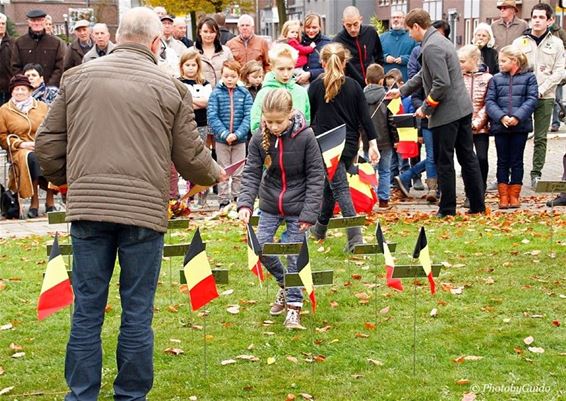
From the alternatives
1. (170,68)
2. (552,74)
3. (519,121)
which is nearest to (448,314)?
(519,121)

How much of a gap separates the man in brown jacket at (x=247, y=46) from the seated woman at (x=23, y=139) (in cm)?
302

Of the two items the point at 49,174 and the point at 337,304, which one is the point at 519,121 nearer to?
the point at 337,304

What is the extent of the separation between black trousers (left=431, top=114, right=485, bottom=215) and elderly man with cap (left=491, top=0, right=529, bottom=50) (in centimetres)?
469

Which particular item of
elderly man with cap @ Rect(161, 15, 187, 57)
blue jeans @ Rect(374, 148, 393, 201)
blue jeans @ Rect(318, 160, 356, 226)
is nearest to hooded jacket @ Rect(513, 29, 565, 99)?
blue jeans @ Rect(374, 148, 393, 201)

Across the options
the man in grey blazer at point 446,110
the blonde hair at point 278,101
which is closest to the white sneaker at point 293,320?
the blonde hair at point 278,101

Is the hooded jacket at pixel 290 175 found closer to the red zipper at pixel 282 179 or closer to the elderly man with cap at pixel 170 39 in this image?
the red zipper at pixel 282 179

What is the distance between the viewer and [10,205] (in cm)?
1321

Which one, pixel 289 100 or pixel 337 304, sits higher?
pixel 289 100

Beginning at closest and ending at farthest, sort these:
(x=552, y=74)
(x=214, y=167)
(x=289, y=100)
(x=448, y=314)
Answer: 1. (x=214, y=167)
2. (x=289, y=100)
3. (x=448, y=314)
4. (x=552, y=74)

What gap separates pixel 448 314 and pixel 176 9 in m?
43.7

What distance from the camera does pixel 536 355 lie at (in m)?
6.92

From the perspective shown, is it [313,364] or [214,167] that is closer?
[214,167]

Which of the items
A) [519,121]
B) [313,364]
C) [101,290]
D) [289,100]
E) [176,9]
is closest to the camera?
[101,290]

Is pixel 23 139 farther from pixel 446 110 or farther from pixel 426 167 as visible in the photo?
pixel 446 110
